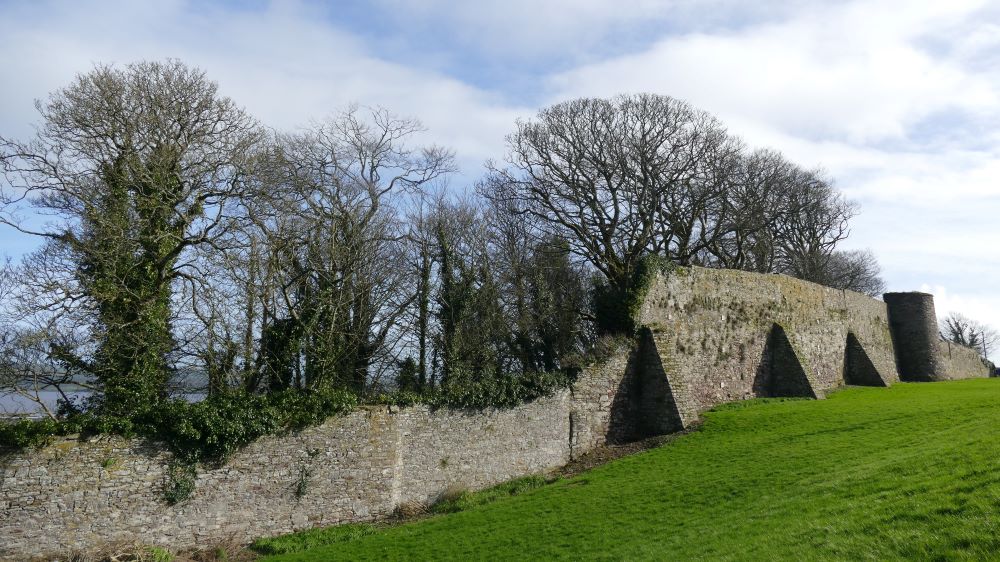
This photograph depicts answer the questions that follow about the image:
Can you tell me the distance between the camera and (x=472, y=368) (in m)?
23.8

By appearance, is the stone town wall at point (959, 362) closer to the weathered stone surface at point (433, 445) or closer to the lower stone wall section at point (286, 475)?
the weathered stone surface at point (433, 445)

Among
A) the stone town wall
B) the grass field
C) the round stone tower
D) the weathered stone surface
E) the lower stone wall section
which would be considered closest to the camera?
the grass field

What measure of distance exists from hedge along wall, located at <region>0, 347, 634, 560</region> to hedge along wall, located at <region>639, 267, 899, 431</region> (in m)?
1.74

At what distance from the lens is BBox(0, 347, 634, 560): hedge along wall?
12.2 meters

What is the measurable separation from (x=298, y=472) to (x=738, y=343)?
633 inches

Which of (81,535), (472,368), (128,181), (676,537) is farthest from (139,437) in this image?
(472,368)

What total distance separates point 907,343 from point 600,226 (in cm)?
2130

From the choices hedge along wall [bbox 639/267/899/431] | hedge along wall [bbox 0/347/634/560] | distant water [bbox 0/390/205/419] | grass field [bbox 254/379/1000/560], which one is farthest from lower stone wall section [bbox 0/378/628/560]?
hedge along wall [bbox 639/267/899/431]

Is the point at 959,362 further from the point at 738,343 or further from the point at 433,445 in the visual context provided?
the point at 433,445

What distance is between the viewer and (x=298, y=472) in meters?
14.9

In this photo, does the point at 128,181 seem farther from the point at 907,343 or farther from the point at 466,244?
the point at 907,343

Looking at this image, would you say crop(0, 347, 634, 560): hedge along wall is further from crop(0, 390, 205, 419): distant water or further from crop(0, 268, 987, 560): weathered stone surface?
crop(0, 390, 205, 419): distant water

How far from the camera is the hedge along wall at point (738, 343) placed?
20641 millimetres

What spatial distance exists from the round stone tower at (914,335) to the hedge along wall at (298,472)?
23.9 metres
